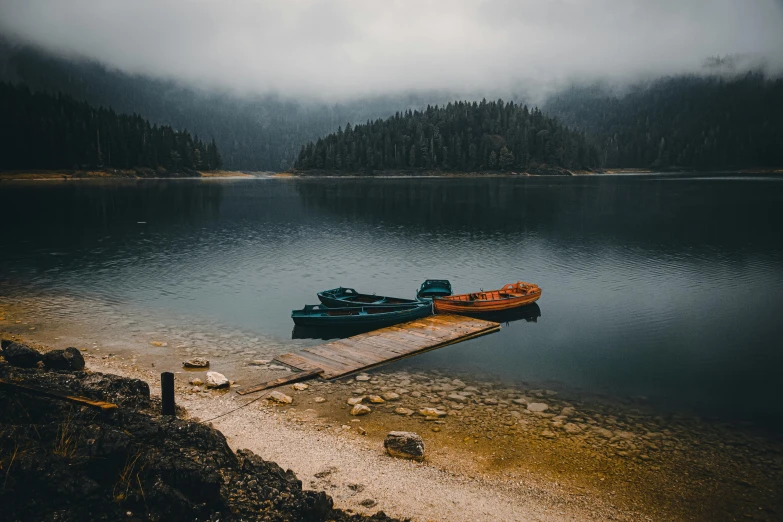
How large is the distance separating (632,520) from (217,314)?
3068 centimetres

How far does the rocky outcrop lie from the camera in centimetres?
1285

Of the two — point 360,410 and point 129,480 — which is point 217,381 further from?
point 129,480

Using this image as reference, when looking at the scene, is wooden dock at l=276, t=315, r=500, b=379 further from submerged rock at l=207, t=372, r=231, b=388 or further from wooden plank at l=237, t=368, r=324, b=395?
submerged rock at l=207, t=372, r=231, b=388

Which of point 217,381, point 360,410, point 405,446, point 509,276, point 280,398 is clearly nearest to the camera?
point 405,446

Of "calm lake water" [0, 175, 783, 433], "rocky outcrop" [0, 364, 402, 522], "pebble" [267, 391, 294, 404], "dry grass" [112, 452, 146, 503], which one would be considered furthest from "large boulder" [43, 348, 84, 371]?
"dry grass" [112, 452, 146, 503]

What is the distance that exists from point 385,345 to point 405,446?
43.2 feet

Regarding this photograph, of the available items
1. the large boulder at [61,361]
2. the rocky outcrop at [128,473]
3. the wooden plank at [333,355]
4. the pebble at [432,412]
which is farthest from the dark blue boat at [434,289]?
the rocky outcrop at [128,473]

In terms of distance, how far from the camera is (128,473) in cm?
1359

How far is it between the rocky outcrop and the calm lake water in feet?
49.2

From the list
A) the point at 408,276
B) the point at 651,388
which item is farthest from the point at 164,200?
the point at 651,388

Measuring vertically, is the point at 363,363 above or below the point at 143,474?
below

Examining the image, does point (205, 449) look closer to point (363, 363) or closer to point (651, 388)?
point (363, 363)

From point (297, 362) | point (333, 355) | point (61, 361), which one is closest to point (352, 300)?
point (333, 355)

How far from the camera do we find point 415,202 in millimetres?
135500
